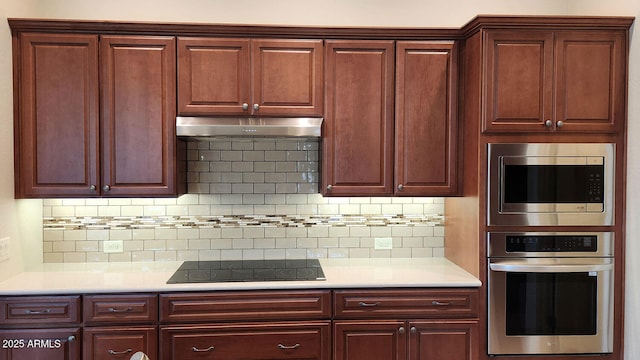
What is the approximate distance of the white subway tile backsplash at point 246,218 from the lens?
2979mm

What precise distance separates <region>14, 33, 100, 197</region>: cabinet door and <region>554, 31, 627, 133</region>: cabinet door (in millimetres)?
2683

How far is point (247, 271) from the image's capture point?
2734 millimetres

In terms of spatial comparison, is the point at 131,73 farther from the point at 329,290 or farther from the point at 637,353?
the point at 637,353

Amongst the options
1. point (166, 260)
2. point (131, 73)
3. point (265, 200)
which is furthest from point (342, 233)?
point (131, 73)

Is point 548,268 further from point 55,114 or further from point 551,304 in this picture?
point 55,114

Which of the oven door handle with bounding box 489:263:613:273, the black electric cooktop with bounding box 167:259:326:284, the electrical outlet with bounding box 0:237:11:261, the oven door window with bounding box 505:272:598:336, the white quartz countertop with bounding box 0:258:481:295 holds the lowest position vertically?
the oven door window with bounding box 505:272:598:336

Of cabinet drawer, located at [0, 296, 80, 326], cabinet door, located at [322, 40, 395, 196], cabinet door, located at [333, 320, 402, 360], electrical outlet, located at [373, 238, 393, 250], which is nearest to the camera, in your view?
cabinet drawer, located at [0, 296, 80, 326]

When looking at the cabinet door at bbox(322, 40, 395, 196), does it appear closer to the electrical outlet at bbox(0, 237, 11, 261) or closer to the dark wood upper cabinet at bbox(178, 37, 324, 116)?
the dark wood upper cabinet at bbox(178, 37, 324, 116)

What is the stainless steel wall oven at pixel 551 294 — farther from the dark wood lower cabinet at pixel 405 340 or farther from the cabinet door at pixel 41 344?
the cabinet door at pixel 41 344

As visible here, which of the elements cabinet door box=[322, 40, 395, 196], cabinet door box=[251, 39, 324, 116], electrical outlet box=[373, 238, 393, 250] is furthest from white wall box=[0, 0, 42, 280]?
electrical outlet box=[373, 238, 393, 250]

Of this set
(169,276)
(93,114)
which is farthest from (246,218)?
(93,114)

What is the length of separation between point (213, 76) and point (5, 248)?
60.1 inches

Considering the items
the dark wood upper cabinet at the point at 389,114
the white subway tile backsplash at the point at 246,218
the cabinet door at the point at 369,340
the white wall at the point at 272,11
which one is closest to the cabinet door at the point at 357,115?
the dark wood upper cabinet at the point at 389,114

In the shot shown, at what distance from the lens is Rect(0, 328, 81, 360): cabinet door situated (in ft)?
7.70
